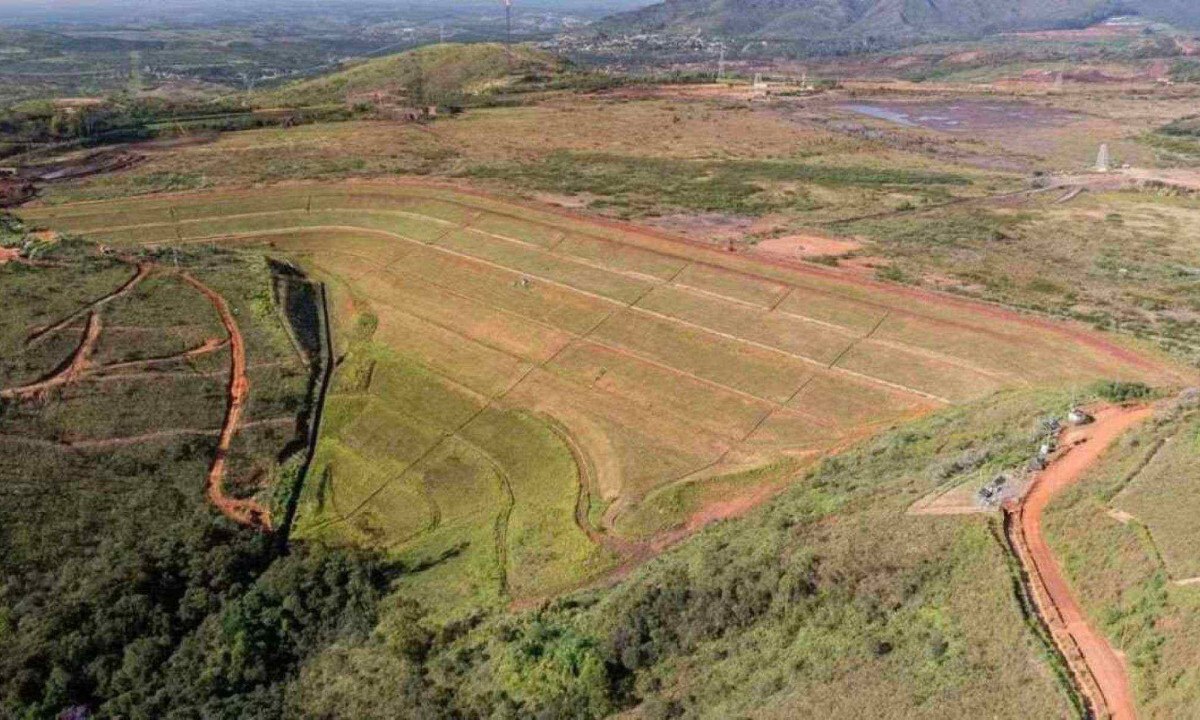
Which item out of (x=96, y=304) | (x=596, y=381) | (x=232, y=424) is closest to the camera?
(x=232, y=424)

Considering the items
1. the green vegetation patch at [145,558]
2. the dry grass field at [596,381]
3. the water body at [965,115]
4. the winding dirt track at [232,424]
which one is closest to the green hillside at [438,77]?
the water body at [965,115]

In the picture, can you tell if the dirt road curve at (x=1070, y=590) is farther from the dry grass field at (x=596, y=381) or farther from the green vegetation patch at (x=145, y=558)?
the green vegetation patch at (x=145, y=558)

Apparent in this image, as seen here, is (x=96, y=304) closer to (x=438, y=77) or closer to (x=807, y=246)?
(x=807, y=246)

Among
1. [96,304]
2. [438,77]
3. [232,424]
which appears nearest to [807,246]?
[232,424]

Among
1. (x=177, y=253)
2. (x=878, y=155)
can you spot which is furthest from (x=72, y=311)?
(x=878, y=155)

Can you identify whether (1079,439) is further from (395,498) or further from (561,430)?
(395,498)

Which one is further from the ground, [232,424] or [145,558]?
[232,424]

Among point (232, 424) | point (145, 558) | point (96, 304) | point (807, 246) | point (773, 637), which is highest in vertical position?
point (807, 246)
